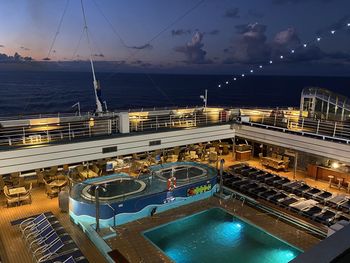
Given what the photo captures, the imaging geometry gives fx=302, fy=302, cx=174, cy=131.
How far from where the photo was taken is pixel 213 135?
52.0 ft

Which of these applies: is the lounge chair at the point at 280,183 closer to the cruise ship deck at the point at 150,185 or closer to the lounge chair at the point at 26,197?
the cruise ship deck at the point at 150,185

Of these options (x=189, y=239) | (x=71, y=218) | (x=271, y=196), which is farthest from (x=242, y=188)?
(x=71, y=218)

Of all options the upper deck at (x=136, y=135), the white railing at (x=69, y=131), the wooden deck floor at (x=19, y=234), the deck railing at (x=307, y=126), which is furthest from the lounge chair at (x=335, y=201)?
the white railing at (x=69, y=131)

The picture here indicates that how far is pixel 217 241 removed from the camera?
9.22 meters

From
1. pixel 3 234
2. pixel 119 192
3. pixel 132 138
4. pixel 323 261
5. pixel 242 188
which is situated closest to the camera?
pixel 323 261

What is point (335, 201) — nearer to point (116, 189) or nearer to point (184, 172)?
point (184, 172)

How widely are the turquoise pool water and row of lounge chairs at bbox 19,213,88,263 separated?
2.32 m

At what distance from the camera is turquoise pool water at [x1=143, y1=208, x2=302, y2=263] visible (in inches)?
330

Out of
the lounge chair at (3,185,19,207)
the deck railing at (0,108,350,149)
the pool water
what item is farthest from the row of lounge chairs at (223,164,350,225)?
the lounge chair at (3,185,19,207)

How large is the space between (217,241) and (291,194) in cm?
395

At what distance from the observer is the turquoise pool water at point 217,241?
8.38 m

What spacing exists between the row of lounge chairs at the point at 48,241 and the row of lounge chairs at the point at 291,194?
22.3 feet

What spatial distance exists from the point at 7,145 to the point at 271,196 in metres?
9.58

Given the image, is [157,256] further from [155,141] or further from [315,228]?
[155,141]
